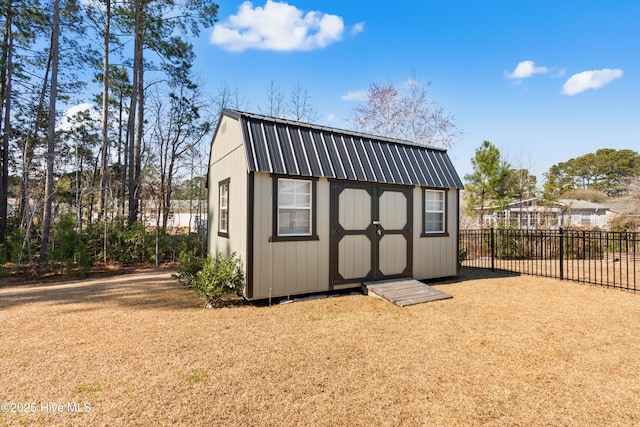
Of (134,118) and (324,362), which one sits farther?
(134,118)

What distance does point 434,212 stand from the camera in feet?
24.2

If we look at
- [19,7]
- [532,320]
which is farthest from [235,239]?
[19,7]

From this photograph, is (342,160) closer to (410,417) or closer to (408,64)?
(410,417)

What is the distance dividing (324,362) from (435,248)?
16.6ft

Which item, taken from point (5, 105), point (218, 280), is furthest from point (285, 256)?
point (5, 105)

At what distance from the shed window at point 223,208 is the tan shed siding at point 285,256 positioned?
4.29 feet

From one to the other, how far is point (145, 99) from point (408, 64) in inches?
605

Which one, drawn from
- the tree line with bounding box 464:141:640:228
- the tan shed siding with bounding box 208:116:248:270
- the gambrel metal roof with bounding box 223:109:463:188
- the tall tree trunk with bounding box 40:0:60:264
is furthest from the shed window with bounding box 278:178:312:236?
the tree line with bounding box 464:141:640:228

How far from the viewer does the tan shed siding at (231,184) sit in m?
5.34

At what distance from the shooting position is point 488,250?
12.2 m

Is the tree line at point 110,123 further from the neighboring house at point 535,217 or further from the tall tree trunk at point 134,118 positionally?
the neighboring house at point 535,217

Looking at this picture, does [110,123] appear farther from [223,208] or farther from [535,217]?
[535,217]

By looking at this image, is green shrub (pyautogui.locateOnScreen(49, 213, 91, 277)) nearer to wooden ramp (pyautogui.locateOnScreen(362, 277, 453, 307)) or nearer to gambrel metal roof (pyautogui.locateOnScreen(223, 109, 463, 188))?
gambrel metal roof (pyautogui.locateOnScreen(223, 109, 463, 188))

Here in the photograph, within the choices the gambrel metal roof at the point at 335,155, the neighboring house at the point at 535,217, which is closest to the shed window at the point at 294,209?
the gambrel metal roof at the point at 335,155
